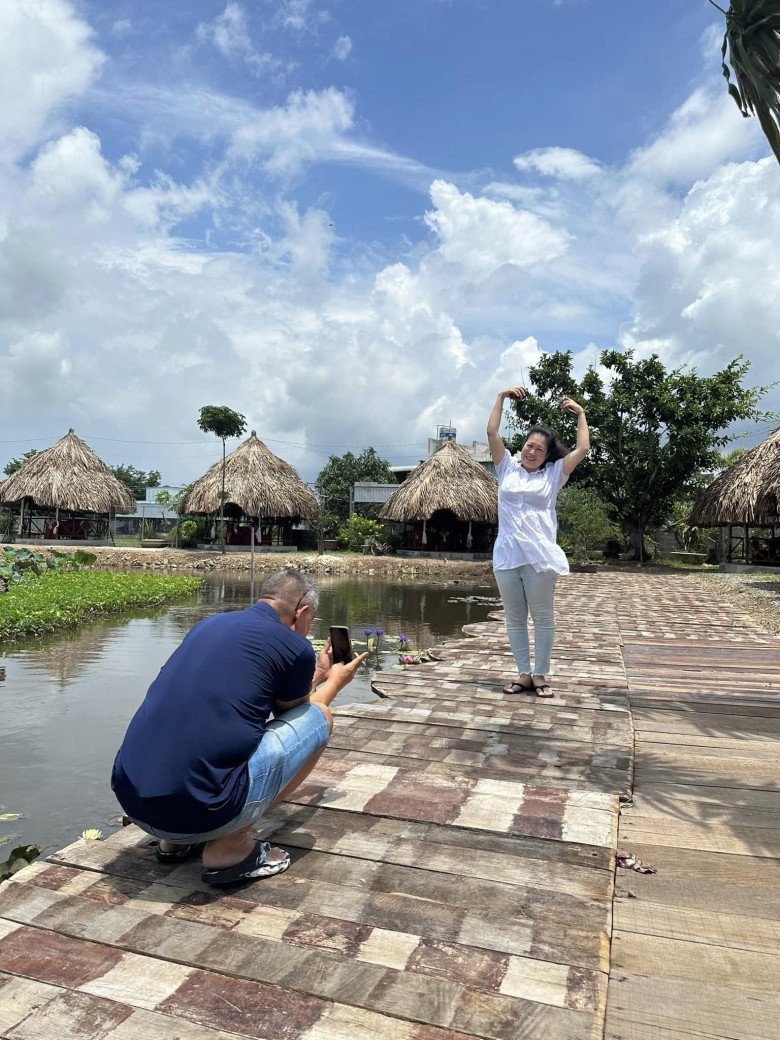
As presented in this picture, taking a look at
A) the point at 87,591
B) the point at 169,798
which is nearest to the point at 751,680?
the point at 169,798

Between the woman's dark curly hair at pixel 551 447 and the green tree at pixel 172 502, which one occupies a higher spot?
the green tree at pixel 172 502

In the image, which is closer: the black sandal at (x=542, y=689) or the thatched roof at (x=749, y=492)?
the black sandal at (x=542, y=689)

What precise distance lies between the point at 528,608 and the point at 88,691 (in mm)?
3754

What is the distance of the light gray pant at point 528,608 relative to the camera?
399 cm

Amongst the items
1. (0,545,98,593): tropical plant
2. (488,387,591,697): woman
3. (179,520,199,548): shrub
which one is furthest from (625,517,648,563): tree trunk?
(488,387,591,697): woman

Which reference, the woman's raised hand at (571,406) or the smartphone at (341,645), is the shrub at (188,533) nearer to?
the woman's raised hand at (571,406)

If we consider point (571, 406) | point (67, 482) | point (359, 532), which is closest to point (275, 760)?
point (571, 406)

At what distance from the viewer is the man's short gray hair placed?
2.35 meters

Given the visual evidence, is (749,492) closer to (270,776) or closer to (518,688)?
(518,688)

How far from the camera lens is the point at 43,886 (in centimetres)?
198

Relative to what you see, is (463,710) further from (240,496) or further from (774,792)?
(240,496)

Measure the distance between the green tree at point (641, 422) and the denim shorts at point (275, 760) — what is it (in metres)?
19.8

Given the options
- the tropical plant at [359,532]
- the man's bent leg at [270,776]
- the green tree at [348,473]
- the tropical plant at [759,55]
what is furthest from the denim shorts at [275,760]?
the green tree at [348,473]

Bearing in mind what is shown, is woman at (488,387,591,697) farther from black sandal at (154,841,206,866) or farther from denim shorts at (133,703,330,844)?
black sandal at (154,841,206,866)
